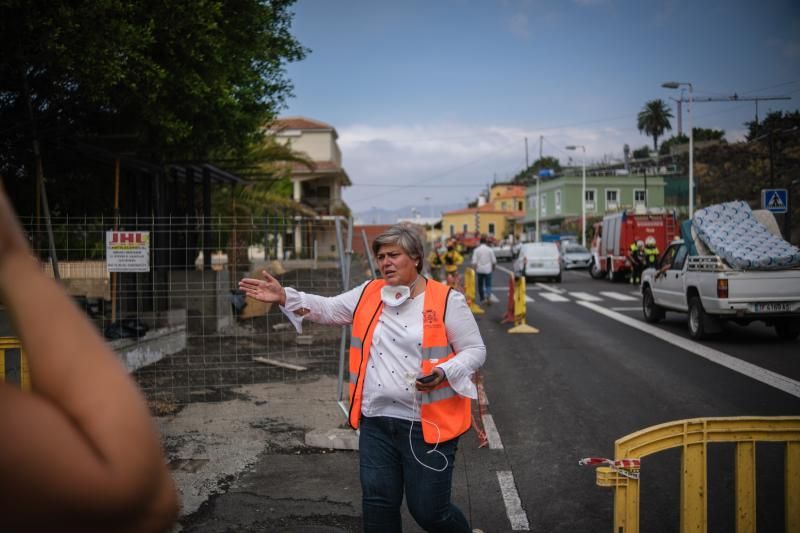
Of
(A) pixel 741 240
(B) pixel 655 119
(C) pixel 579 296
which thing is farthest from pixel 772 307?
(B) pixel 655 119

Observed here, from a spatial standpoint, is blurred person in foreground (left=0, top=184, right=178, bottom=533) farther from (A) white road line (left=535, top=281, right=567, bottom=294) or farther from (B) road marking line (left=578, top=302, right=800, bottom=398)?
(A) white road line (left=535, top=281, right=567, bottom=294)

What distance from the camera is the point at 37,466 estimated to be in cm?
78

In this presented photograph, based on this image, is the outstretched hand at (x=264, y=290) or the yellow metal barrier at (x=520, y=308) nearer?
the outstretched hand at (x=264, y=290)

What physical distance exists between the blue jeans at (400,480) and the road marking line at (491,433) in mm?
3443

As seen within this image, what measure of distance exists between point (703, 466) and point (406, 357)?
1473mm

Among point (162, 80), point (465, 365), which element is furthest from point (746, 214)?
point (465, 365)

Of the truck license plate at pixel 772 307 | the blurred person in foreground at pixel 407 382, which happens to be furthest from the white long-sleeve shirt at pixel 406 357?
the truck license plate at pixel 772 307

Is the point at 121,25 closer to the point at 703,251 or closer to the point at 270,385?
the point at 270,385

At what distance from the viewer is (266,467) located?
6238mm

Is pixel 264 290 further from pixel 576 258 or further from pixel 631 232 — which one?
pixel 576 258

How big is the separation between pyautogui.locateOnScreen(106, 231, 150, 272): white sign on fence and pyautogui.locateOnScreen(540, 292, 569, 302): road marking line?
1624cm

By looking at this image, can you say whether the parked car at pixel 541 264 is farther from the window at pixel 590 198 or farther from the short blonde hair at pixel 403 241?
the window at pixel 590 198

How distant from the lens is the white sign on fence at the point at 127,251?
322 inches

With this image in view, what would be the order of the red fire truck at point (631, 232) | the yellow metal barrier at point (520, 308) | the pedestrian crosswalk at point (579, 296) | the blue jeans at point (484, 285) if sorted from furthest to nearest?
1. the red fire truck at point (631, 232)
2. the pedestrian crosswalk at point (579, 296)
3. the blue jeans at point (484, 285)
4. the yellow metal barrier at point (520, 308)
